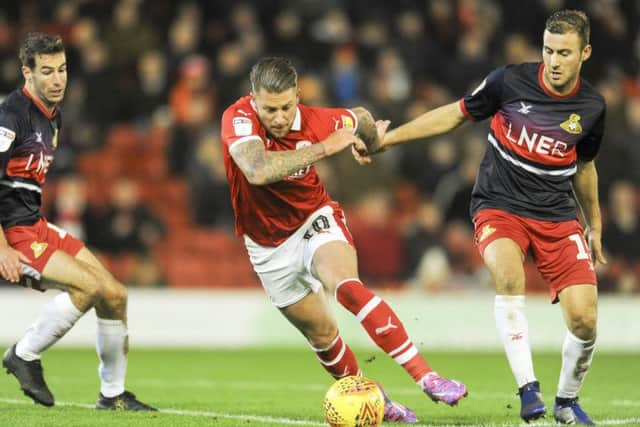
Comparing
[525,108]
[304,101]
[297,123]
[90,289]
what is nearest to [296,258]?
[297,123]

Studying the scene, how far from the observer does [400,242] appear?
1539 centimetres

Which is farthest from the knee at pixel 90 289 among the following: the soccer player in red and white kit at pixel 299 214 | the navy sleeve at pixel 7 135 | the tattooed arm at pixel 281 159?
the tattooed arm at pixel 281 159

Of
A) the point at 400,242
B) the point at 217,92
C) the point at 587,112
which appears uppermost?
the point at 587,112

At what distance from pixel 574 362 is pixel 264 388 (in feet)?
11.8

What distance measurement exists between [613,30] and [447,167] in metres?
4.96

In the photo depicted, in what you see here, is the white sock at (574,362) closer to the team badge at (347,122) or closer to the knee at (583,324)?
the knee at (583,324)

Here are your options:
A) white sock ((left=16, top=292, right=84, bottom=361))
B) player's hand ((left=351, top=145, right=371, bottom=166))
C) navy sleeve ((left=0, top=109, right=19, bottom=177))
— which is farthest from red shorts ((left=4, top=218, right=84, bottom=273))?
player's hand ((left=351, top=145, right=371, bottom=166))

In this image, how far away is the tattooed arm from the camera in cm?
719

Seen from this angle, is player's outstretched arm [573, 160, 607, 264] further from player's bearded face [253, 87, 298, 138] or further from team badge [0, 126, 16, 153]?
team badge [0, 126, 16, 153]

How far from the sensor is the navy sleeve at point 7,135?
8023mm

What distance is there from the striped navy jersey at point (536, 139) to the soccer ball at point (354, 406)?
1773mm

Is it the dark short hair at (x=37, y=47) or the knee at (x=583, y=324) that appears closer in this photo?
the knee at (x=583, y=324)

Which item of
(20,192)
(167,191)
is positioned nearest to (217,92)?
(167,191)

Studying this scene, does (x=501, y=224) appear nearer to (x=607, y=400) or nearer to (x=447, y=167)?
(x=607, y=400)
